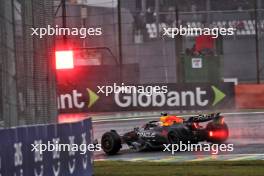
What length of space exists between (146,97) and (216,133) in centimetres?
1018

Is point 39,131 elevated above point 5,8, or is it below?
below

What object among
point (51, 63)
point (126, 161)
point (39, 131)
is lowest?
point (126, 161)

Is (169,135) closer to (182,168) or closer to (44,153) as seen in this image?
(182,168)

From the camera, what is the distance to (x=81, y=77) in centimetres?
3272

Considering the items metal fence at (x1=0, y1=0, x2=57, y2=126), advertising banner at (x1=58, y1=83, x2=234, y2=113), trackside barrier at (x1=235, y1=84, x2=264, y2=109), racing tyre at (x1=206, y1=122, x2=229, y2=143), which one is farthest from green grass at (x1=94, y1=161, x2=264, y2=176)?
trackside barrier at (x1=235, y1=84, x2=264, y2=109)

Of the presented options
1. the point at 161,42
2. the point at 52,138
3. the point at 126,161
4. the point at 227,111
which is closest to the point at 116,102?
the point at 227,111

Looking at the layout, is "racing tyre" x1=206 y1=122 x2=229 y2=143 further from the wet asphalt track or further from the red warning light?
the red warning light

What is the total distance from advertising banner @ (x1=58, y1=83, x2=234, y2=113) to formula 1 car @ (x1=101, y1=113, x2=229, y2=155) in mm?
9410

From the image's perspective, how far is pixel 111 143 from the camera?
18.5 m

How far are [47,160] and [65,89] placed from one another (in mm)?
19774

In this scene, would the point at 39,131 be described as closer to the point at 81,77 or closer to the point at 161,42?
the point at 81,77

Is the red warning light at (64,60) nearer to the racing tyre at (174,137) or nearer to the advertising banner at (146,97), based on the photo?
the advertising banner at (146,97)

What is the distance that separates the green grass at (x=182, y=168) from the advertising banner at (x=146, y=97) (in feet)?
42.3

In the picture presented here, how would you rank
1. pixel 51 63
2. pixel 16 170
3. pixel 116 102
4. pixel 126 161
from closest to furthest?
pixel 16 170 < pixel 51 63 < pixel 126 161 < pixel 116 102
